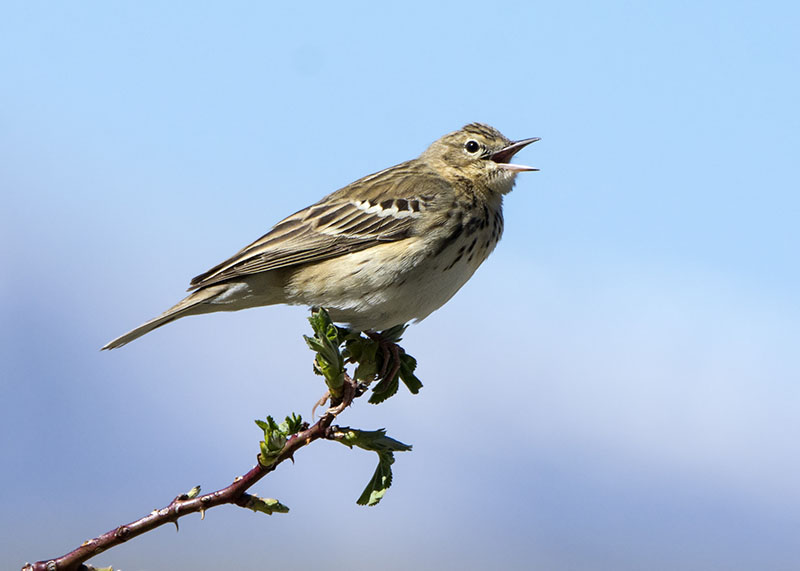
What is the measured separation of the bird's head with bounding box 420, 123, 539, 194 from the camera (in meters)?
8.60

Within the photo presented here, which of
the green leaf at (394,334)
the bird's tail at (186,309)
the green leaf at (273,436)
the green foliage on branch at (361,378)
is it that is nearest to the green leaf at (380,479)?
the green foliage on branch at (361,378)

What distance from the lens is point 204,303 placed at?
734 centimetres

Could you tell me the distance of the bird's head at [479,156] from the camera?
8.60 m

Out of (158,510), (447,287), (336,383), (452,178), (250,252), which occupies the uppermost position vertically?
(452,178)

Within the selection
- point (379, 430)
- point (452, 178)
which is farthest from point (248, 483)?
point (452, 178)

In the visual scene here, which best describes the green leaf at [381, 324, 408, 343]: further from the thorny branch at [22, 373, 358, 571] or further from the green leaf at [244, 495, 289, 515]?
the green leaf at [244, 495, 289, 515]

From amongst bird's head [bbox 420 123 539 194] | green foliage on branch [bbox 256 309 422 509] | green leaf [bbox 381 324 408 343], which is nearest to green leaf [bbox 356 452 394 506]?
green foliage on branch [bbox 256 309 422 509]

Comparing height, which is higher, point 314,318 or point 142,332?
point 142,332

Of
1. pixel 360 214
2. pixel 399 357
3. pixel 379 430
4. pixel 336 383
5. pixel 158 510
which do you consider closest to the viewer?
pixel 158 510

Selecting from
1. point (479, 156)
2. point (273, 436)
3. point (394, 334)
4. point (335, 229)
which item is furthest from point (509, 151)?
point (273, 436)

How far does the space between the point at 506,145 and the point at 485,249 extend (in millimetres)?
1737

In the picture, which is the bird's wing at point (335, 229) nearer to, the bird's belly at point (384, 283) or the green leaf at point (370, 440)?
the bird's belly at point (384, 283)

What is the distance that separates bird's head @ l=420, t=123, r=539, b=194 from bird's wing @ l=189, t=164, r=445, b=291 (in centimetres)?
57

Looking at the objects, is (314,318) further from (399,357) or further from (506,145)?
(506,145)
